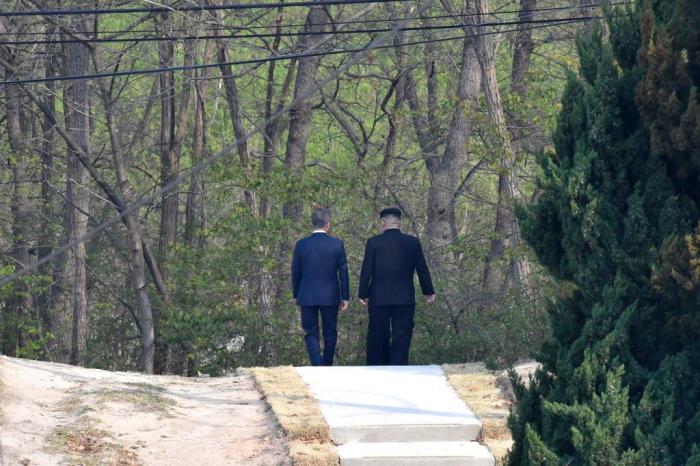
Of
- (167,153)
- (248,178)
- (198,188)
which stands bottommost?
(248,178)

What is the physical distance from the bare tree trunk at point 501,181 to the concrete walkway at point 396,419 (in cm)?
420

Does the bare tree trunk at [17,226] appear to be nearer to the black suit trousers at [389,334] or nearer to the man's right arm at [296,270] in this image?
the man's right arm at [296,270]

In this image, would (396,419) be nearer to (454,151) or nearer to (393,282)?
(393,282)

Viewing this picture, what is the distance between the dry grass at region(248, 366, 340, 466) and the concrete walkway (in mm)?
90

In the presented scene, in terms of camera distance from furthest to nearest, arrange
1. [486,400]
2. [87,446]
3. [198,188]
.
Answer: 1. [198,188]
2. [486,400]
3. [87,446]

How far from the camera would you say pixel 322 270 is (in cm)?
1299

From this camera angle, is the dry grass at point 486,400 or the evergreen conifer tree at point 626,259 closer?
the evergreen conifer tree at point 626,259

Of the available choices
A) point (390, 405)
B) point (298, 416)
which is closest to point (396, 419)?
point (390, 405)

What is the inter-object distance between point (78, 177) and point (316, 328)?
11008 mm

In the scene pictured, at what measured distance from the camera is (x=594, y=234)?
7.94 metres

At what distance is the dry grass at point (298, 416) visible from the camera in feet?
30.7

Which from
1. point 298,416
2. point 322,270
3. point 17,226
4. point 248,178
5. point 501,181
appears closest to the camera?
point 298,416

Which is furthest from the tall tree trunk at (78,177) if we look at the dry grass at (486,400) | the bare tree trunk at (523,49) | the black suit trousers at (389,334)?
the dry grass at (486,400)

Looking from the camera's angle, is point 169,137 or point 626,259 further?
point 169,137
